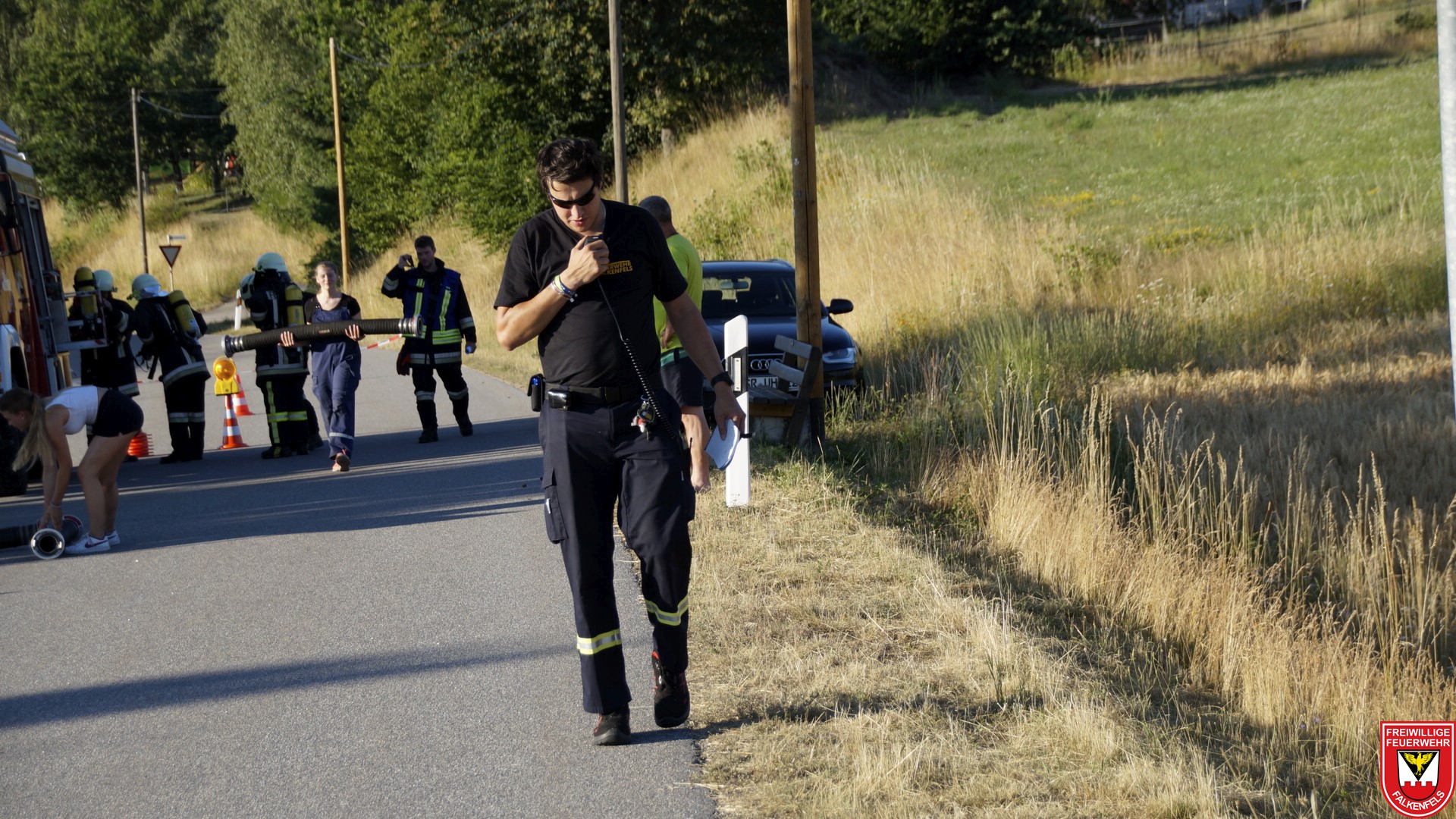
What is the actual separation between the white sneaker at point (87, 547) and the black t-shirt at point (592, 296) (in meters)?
5.25

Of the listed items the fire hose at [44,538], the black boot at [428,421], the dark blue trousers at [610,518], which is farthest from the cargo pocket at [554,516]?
the black boot at [428,421]

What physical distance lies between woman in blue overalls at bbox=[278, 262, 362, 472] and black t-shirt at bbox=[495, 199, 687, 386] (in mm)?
7506

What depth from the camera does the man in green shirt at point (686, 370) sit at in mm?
4855

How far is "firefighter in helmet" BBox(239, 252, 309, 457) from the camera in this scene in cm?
1286

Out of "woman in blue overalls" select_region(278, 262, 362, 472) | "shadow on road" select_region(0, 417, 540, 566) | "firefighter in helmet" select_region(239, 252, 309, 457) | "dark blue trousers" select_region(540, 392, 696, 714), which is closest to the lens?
"dark blue trousers" select_region(540, 392, 696, 714)

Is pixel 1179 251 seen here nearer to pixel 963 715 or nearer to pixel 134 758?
pixel 963 715

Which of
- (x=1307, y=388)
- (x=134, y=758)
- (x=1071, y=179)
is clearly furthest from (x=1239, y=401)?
(x=1071, y=179)

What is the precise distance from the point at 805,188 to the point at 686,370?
5.65 metres

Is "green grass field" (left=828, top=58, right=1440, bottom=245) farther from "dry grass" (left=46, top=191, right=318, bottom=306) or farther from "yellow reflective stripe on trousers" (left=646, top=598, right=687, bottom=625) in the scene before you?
"dry grass" (left=46, top=191, right=318, bottom=306)

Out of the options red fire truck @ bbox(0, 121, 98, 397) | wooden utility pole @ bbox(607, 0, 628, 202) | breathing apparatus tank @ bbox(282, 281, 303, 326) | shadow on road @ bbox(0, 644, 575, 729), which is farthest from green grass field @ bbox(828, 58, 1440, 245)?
shadow on road @ bbox(0, 644, 575, 729)

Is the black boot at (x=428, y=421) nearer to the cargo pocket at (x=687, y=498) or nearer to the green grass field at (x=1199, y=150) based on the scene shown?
the cargo pocket at (x=687, y=498)

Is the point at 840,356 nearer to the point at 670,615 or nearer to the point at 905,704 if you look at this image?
the point at 905,704

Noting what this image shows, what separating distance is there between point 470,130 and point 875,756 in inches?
1414

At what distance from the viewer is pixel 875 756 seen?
14.7 feet
